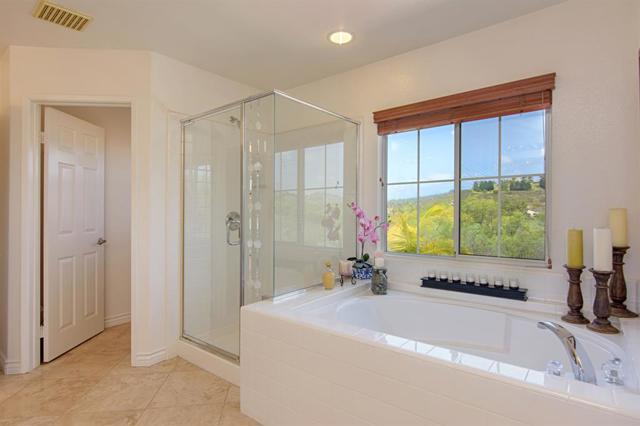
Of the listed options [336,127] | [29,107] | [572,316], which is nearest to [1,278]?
[29,107]

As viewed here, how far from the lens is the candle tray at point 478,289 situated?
2.05 meters

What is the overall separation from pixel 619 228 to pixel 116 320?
13.8 feet

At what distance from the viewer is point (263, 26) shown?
221cm

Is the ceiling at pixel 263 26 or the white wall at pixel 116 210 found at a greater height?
the ceiling at pixel 263 26

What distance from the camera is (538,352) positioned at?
183 centimetres

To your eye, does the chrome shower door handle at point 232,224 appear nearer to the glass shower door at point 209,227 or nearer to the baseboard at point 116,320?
the glass shower door at point 209,227

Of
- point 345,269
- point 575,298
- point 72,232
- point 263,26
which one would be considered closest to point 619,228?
point 575,298

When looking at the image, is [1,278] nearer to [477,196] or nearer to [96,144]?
[96,144]

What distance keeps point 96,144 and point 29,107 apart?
0.72m

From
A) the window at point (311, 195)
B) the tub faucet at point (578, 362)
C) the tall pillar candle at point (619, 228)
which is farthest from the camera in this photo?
the window at point (311, 195)

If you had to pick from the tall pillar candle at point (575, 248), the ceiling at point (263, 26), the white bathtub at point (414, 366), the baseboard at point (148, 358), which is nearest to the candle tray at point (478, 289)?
the white bathtub at point (414, 366)

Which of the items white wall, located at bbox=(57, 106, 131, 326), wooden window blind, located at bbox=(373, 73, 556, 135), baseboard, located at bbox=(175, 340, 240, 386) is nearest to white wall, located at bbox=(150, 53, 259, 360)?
baseboard, located at bbox=(175, 340, 240, 386)

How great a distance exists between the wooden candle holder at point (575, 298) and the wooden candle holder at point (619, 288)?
14 cm

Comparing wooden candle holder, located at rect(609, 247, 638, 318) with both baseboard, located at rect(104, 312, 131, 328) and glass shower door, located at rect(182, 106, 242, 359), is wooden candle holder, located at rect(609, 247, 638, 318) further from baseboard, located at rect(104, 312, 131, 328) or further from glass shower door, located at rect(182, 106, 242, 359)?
baseboard, located at rect(104, 312, 131, 328)
